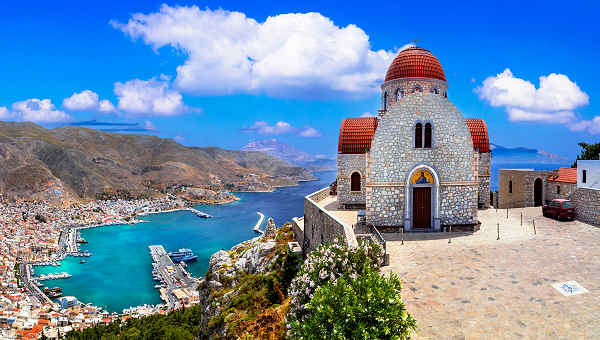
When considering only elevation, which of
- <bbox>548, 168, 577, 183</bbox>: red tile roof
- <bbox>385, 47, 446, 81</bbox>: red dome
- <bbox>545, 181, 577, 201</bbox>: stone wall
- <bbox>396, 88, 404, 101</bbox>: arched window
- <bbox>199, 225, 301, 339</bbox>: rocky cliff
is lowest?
<bbox>199, 225, 301, 339</bbox>: rocky cliff

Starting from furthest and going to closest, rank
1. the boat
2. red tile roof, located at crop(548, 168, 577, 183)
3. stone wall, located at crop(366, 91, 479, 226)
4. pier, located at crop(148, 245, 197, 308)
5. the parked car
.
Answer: the boat
pier, located at crop(148, 245, 197, 308)
red tile roof, located at crop(548, 168, 577, 183)
the parked car
stone wall, located at crop(366, 91, 479, 226)

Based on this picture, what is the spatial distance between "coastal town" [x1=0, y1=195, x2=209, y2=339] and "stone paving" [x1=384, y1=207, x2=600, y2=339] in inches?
1658

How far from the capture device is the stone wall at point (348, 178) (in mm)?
19484

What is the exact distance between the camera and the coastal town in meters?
42.2

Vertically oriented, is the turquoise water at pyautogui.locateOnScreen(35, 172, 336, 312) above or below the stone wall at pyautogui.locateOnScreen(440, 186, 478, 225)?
below

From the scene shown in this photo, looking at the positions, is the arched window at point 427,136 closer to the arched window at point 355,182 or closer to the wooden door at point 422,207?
the wooden door at point 422,207

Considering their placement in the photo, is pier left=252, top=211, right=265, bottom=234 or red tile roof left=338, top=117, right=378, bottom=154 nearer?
red tile roof left=338, top=117, right=378, bottom=154

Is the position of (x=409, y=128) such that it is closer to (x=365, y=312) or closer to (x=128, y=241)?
(x=365, y=312)

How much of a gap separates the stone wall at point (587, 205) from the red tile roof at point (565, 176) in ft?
15.7

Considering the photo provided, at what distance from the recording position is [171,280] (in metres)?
57.0

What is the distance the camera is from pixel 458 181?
563 inches

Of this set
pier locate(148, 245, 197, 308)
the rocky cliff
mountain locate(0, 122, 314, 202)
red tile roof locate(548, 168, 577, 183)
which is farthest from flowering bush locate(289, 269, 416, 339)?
mountain locate(0, 122, 314, 202)

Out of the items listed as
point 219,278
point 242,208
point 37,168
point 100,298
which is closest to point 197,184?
point 242,208

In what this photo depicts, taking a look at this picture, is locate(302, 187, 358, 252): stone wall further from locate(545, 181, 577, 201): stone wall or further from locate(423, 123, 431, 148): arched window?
locate(545, 181, 577, 201): stone wall
